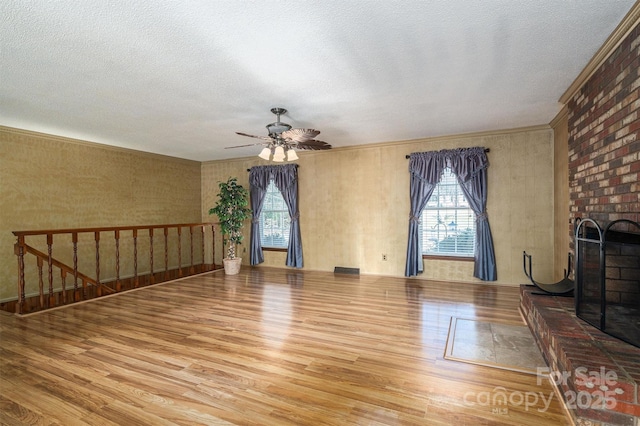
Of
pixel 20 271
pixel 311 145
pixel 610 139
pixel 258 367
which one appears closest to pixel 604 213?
pixel 610 139

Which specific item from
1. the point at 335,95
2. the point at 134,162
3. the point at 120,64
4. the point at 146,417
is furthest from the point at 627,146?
the point at 134,162

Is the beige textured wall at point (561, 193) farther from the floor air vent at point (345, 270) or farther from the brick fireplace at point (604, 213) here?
the floor air vent at point (345, 270)

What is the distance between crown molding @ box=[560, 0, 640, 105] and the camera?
2.24 m

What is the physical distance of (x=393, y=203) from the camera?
6.20 m

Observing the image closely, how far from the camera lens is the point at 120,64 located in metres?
2.88

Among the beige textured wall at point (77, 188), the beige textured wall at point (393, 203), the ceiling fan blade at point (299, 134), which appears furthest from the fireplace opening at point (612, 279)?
the beige textured wall at point (77, 188)

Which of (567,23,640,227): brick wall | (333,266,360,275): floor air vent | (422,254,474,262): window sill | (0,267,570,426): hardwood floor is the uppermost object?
(567,23,640,227): brick wall

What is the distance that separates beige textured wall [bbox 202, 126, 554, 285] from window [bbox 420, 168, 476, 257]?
0.90ft

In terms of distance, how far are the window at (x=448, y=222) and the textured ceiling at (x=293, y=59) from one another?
138 centimetres

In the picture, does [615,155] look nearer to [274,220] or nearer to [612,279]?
[612,279]

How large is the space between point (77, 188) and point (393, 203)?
5796 millimetres

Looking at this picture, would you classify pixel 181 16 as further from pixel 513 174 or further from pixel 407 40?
pixel 513 174

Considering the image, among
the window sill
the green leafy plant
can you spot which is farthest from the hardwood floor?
the green leafy plant

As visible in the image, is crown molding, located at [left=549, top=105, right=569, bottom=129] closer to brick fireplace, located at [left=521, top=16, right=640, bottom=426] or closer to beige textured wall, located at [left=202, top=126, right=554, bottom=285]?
beige textured wall, located at [left=202, top=126, right=554, bottom=285]
